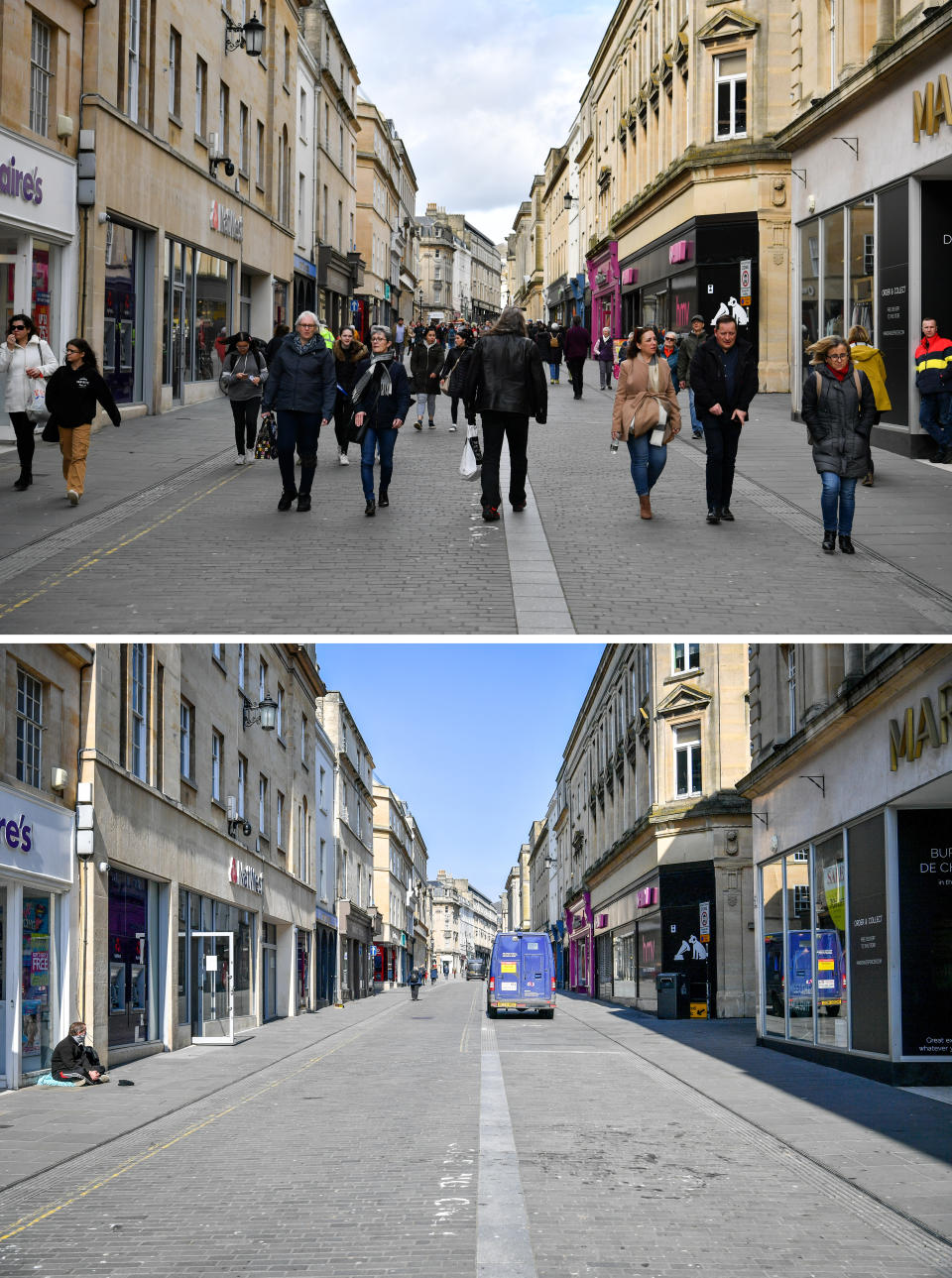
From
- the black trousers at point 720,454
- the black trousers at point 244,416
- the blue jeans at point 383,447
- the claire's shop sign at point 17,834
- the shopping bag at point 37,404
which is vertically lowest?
the claire's shop sign at point 17,834

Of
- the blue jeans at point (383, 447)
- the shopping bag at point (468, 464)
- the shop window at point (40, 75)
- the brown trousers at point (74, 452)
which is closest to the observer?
the brown trousers at point (74, 452)

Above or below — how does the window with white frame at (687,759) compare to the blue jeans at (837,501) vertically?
below

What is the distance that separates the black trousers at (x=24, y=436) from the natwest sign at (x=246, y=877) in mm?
11907

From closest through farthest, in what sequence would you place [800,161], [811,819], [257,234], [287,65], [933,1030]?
[933,1030]
[811,819]
[800,161]
[257,234]
[287,65]

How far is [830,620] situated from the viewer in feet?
36.3

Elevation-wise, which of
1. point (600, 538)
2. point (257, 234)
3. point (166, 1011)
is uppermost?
point (257, 234)

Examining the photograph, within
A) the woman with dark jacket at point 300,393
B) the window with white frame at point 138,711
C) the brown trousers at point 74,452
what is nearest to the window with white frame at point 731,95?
the window with white frame at point 138,711

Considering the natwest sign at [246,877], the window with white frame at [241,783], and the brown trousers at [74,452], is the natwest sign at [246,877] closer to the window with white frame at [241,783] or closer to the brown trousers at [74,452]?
the window with white frame at [241,783]

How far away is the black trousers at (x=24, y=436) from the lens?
17.0 m

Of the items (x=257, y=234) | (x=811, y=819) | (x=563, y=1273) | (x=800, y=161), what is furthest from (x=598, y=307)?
(x=563, y=1273)

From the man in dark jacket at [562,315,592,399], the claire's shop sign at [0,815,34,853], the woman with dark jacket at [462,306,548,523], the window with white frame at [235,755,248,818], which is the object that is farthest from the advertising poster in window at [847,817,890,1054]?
the man in dark jacket at [562,315,592,399]

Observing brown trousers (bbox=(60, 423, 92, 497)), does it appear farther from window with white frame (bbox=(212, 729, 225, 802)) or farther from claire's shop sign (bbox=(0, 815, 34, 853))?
window with white frame (bbox=(212, 729, 225, 802))

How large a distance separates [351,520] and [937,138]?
33.4ft

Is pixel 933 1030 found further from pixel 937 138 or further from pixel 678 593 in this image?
pixel 937 138
